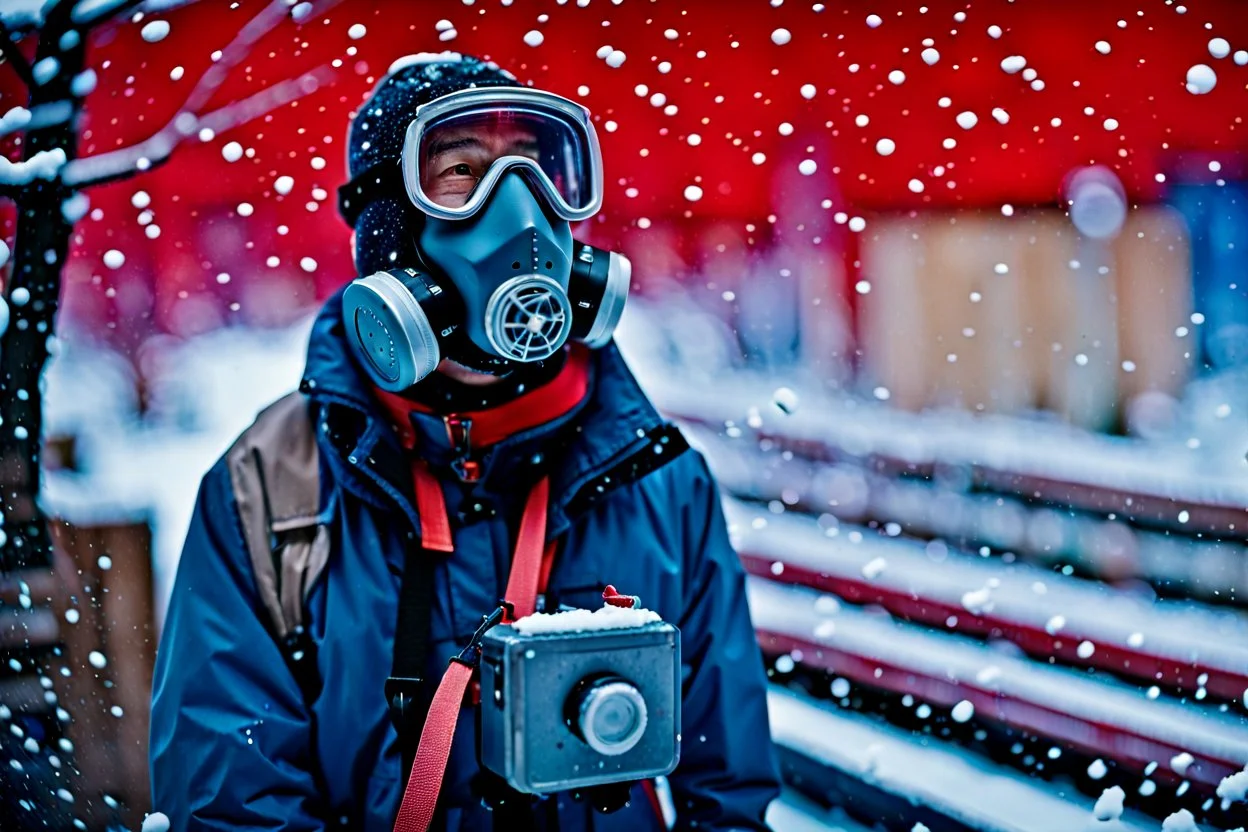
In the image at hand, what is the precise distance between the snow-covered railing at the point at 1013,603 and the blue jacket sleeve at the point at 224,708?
105 inches

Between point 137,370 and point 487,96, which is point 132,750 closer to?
point 137,370

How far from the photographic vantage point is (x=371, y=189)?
1.71 m

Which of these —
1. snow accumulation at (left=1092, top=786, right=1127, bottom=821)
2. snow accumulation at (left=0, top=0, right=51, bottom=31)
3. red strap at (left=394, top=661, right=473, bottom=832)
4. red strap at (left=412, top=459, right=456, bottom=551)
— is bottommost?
snow accumulation at (left=1092, top=786, right=1127, bottom=821)

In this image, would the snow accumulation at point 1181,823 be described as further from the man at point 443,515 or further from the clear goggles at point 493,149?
the clear goggles at point 493,149

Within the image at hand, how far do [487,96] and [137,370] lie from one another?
176 centimetres

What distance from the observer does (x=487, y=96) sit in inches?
61.1

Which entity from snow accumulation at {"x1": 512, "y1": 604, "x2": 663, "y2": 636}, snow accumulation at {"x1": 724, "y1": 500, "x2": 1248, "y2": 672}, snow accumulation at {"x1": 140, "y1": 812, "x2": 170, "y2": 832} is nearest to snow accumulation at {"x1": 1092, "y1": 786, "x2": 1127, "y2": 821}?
snow accumulation at {"x1": 724, "y1": 500, "x2": 1248, "y2": 672}

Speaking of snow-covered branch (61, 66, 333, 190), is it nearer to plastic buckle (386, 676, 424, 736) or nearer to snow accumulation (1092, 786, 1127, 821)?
plastic buckle (386, 676, 424, 736)

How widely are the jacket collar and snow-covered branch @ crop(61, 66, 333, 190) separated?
3.53 ft

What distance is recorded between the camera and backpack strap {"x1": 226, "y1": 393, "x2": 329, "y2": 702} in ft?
5.13

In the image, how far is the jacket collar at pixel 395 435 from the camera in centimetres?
159

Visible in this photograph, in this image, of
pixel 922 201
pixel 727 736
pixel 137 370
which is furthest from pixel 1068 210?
pixel 137 370

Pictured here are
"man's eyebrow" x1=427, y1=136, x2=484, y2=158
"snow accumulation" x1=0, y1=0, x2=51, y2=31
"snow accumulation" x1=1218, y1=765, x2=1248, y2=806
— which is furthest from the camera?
"snow accumulation" x1=1218, y1=765, x2=1248, y2=806

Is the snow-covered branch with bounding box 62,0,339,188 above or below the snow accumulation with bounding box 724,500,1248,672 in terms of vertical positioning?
above
